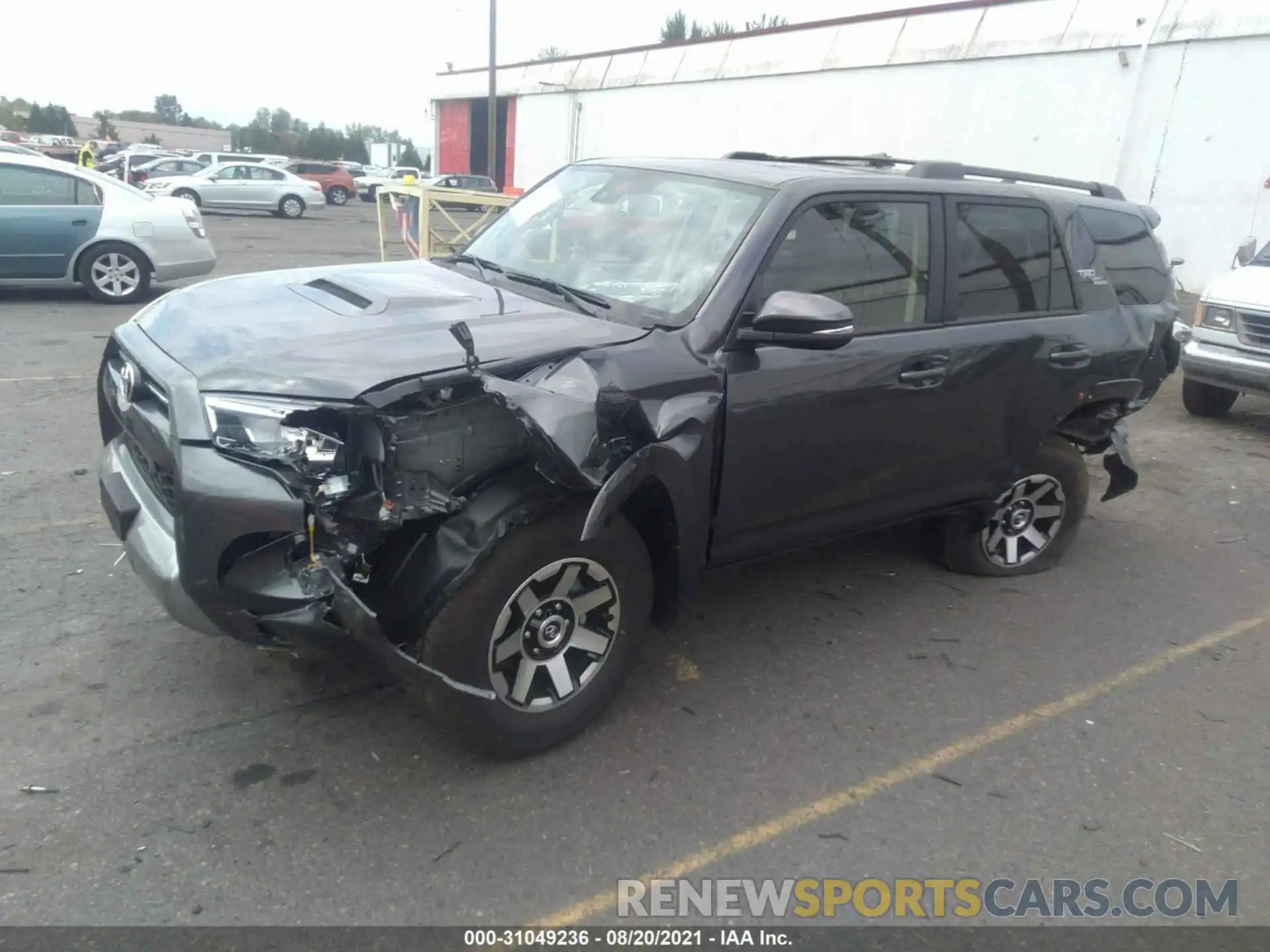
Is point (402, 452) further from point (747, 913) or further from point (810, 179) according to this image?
point (810, 179)

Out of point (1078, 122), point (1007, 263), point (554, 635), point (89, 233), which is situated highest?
point (1078, 122)

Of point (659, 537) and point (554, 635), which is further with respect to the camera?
point (659, 537)

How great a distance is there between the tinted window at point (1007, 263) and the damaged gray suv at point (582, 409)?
0.02 m

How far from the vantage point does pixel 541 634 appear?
9.86ft

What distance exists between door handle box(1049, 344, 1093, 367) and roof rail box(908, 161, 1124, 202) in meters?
0.89

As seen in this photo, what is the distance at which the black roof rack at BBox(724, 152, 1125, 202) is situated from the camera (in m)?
4.25

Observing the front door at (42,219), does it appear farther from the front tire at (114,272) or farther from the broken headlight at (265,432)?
the broken headlight at (265,432)

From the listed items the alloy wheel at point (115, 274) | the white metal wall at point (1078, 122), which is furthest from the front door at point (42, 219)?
the white metal wall at point (1078, 122)

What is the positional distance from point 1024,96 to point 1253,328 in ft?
43.2

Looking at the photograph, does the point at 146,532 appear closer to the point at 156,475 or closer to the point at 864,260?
the point at 156,475

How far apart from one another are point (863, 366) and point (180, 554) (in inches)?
97.3

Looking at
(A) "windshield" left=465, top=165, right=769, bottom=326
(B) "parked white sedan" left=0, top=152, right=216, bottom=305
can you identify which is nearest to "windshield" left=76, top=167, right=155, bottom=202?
(B) "parked white sedan" left=0, top=152, right=216, bottom=305

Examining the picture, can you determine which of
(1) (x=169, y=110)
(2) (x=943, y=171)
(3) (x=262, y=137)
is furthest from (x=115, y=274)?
(1) (x=169, y=110)
